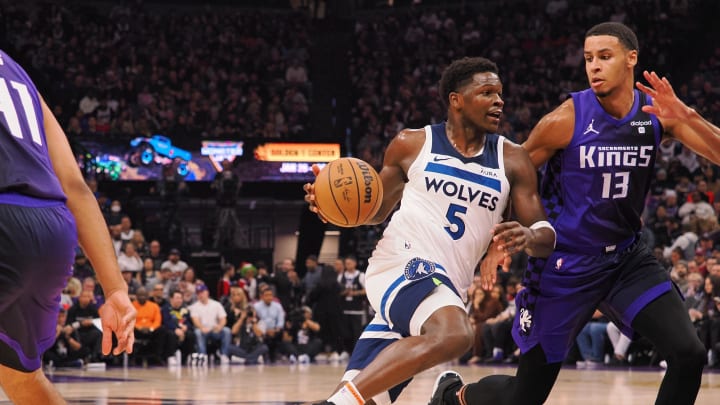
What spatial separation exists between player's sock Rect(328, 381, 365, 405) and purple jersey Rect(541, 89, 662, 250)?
150 centimetres

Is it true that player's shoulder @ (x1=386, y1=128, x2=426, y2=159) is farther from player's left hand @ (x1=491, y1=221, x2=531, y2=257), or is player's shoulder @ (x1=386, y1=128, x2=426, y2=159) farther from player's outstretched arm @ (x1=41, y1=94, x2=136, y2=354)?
player's outstretched arm @ (x1=41, y1=94, x2=136, y2=354)

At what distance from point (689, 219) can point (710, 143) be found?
1220 cm

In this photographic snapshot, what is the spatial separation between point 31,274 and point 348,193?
2540 mm

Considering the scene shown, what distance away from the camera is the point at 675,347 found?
5.26 meters

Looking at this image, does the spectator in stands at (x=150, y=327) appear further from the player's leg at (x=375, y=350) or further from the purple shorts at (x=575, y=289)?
the purple shorts at (x=575, y=289)

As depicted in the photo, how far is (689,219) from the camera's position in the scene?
679 inches

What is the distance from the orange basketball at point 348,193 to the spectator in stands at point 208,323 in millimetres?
11576

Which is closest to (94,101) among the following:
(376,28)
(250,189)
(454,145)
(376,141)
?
(250,189)

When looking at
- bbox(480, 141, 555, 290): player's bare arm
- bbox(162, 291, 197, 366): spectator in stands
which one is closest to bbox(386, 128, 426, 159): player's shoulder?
bbox(480, 141, 555, 290): player's bare arm

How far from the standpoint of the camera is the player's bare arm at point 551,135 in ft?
18.7

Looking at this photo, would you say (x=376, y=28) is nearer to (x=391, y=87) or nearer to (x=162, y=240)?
(x=391, y=87)

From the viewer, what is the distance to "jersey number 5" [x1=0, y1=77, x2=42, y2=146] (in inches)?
129

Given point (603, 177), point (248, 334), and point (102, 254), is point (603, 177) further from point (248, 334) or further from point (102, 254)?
point (248, 334)

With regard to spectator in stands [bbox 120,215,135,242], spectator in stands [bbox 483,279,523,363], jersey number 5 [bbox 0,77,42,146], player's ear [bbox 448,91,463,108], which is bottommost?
spectator in stands [bbox 483,279,523,363]
